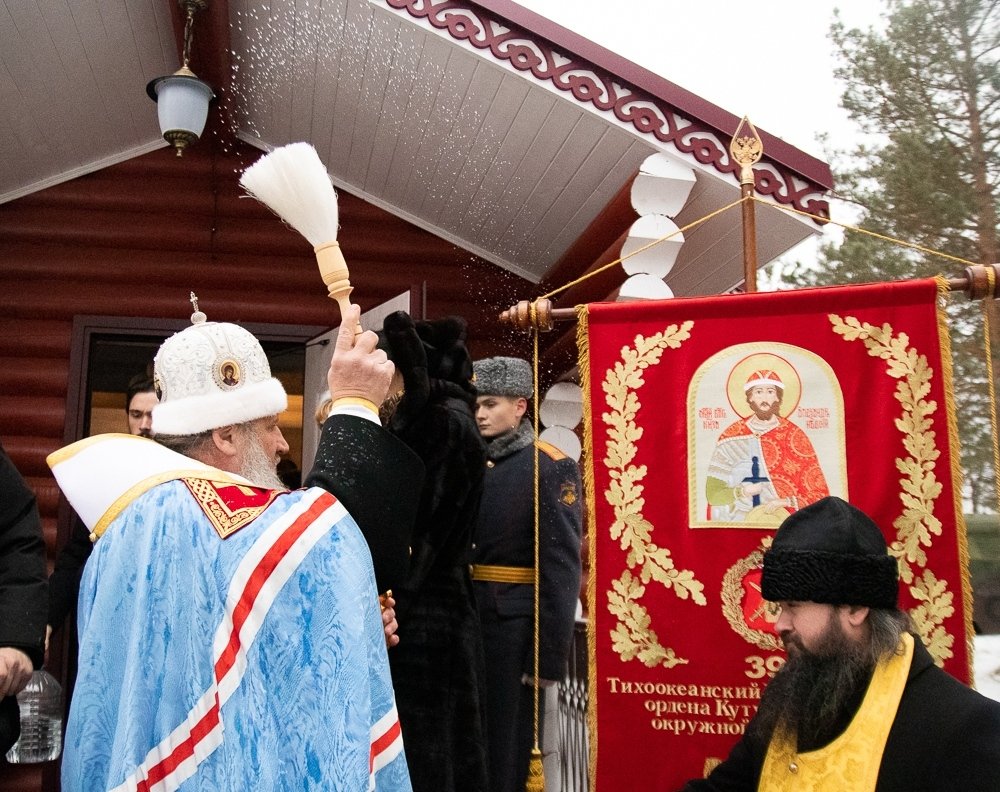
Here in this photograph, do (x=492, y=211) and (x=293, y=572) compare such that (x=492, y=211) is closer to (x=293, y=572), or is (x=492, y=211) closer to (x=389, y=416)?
(x=389, y=416)

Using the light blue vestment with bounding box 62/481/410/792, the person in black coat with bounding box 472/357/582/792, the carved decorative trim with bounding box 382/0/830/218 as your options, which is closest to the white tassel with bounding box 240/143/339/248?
the light blue vestment with bounding box 62/481/410/792

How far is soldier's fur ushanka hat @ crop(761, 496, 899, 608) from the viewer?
253cm

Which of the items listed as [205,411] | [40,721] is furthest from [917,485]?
[40,721]

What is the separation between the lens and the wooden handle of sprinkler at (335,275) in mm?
2219

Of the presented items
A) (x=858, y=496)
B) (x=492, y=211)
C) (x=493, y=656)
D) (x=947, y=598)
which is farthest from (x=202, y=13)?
(x=947, y=598)

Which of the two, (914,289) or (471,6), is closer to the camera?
(914,289)

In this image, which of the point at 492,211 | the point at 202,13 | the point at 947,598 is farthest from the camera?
the point at 492,211

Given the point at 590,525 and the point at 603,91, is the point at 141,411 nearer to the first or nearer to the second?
the point at 590,525

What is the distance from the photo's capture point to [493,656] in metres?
4.25

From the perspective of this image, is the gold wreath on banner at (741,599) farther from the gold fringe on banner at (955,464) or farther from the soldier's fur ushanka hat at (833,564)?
the soldier's fur ushanka hat at (833,564)

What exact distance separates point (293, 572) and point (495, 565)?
7.92 feet

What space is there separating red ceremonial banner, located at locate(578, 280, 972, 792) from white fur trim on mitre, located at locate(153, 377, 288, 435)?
1678 millimetres

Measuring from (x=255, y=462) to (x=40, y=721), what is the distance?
288cm

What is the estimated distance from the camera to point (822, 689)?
254cm
